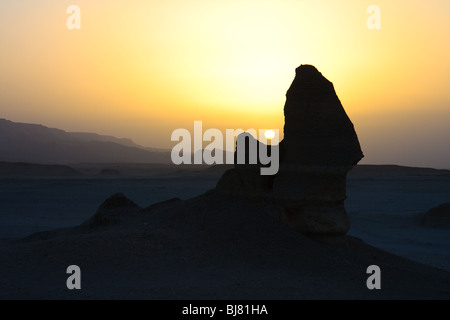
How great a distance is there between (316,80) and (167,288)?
19.8 feet

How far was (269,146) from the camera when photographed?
12477 millimetres

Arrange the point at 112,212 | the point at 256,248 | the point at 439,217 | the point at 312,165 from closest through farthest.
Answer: the point at 256,248
the point at 312,165
the point at 112,212
the point at 439,217

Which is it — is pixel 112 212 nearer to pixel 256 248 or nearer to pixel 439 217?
pixel 256 248

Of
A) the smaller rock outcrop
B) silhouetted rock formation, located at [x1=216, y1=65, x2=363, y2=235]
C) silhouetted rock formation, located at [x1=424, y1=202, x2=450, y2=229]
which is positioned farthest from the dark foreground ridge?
silhouetted rock formation, located at [x1=424, y1=202, x2=450, y2=229]

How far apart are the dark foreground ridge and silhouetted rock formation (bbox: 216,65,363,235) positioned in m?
0.02

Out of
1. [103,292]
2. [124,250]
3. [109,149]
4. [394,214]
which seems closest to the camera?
[103,292]

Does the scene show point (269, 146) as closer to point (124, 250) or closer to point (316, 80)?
point (316, 80)

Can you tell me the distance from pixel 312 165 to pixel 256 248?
2307 millimetres

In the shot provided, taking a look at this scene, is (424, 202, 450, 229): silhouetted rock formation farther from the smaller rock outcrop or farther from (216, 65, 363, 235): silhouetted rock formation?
the smaller rock outcrop

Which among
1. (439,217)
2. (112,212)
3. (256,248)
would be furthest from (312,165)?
(439,217)

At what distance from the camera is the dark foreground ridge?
8695 millimetres

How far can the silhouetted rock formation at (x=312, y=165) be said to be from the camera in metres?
11.6

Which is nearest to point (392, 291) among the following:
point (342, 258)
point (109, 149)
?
point (342, 258)

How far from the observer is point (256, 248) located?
10.7 m
